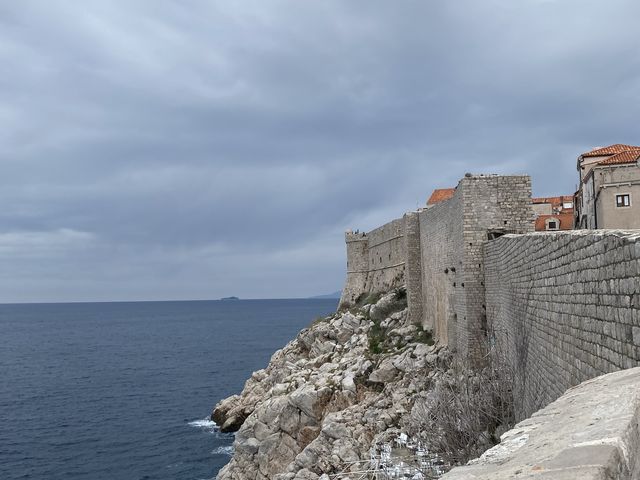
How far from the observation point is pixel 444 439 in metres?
14.3

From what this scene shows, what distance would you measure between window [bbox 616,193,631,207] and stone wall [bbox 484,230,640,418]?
1565cm

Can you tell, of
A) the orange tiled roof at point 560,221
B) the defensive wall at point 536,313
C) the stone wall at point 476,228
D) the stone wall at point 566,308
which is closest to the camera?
the defensive wall at point 536,313

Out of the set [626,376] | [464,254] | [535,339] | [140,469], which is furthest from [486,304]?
[140,469]

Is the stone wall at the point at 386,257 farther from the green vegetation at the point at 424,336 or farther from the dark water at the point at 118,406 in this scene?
the dark water at the point at 118,406

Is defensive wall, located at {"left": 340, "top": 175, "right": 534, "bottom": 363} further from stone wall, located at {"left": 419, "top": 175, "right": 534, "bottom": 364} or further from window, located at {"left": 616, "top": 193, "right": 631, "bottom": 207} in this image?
window, located at {"left": 616, "top": 193, "right": 631, "bottom": 207}

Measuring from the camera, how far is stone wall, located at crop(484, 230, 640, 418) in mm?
6062

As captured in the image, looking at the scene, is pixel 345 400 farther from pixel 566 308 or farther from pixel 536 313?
pixel 566 308

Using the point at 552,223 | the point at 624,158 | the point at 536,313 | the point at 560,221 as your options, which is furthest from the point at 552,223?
the point at 536,313

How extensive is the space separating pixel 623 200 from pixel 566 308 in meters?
22.1

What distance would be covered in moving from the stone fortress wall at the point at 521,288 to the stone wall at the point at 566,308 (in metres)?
0.02

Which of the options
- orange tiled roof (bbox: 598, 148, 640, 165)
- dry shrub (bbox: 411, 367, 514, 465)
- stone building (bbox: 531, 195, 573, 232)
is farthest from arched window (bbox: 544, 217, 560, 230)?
dry shrub (bbox: 411, 367, 514, 465)

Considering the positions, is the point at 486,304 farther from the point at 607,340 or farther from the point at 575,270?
the point at 607,340

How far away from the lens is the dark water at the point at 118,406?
35375 mm

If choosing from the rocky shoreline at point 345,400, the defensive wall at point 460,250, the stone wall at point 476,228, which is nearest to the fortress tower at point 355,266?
the rocky shoreline at point 345,400
